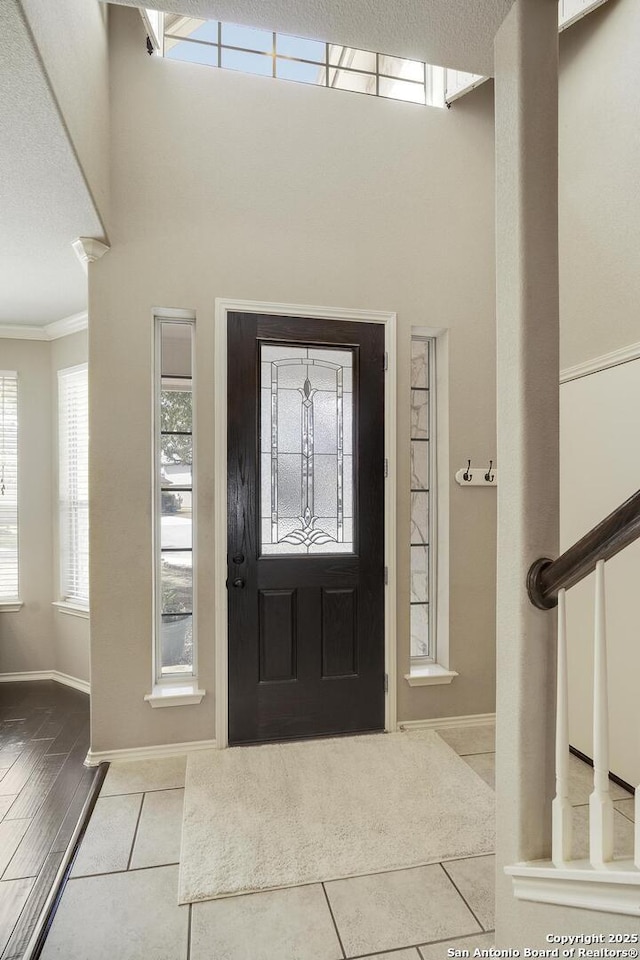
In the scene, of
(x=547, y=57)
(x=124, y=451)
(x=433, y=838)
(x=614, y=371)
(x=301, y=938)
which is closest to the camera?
(x=547, y=57)

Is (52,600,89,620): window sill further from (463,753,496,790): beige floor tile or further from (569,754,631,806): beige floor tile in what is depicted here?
(569,754,631,806): beige floor tile

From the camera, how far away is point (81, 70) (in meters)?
2.05

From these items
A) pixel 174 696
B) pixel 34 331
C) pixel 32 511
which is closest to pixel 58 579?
pixel 32 511

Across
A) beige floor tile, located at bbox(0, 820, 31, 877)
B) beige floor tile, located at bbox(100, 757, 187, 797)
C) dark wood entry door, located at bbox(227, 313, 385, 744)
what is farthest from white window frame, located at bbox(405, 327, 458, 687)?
beige floor tile, located at bbox(0, 820, 31, 877)

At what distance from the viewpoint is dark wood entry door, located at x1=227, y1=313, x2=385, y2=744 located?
277 cm

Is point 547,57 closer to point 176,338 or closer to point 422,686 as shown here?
point 176,338

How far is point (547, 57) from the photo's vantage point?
1.44 meters

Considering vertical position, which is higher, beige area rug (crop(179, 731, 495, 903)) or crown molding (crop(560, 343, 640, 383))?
crown molding (crop(560, 343, 640, 383))

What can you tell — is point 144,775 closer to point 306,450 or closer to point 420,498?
point 306,450

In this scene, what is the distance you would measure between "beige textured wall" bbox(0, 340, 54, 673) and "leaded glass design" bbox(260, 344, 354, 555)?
1915mm

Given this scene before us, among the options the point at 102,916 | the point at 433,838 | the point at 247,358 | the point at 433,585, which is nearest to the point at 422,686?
the point at 433,585

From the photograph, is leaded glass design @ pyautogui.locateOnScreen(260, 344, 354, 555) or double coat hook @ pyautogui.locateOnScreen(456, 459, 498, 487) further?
double coat hook @ pyautogui.locateOnScreen(456, 459, 498, 487)

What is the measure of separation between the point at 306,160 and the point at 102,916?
329cm

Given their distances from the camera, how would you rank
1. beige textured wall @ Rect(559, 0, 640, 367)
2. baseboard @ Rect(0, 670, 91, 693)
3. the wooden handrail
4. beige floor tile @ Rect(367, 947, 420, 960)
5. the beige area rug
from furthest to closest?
baseboard @ Rect(0, 670, 91, 693) < beige textured wall @ Rect(559, 0, 640, 367) < the beige area rug < beige floor tile @ Rect(367, 947, 420, 960) < the wooden handrail
